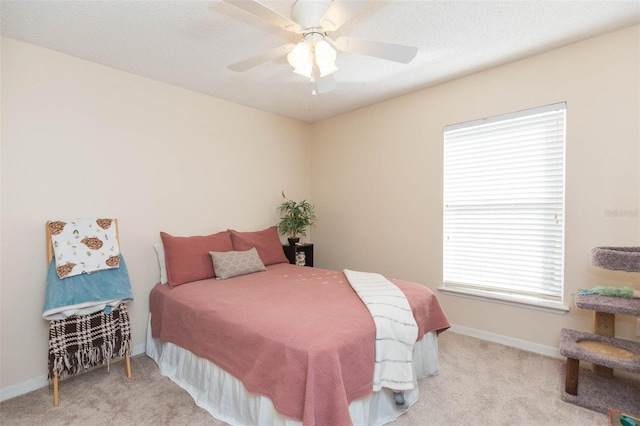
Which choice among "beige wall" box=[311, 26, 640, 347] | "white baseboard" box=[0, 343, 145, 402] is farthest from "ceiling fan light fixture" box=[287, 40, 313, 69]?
"white baseboard" box=[0, 343, 145, 402]

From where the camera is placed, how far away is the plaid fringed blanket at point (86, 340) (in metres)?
2.15

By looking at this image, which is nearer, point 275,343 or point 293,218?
point 275,343

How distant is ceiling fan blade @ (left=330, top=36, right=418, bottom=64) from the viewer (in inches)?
73.5

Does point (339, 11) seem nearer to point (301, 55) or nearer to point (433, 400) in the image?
point (301, 55)

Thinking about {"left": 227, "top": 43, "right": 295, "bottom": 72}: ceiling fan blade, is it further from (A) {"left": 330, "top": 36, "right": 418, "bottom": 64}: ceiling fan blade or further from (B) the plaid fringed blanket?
(B) the plaid fringed blanket

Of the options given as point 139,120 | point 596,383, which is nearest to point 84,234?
point 139,120

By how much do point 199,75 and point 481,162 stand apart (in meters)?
2.77

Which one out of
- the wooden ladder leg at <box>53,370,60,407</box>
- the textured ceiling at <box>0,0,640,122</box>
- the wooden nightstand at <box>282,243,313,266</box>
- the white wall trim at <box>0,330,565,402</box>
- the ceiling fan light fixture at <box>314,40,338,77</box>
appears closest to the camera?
the ceiling fan light fixture at <box>314,40,338,77</box>

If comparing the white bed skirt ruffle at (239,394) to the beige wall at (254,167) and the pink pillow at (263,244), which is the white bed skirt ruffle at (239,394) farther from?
the pink pillow at (263,244)

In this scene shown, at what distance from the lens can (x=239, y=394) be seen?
1871mm

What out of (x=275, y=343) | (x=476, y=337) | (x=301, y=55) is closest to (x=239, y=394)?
(x=275, y=343)

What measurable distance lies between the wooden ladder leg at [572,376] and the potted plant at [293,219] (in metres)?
2.84

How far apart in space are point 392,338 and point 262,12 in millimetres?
1883

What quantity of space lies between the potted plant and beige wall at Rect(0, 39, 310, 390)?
0.36 m
